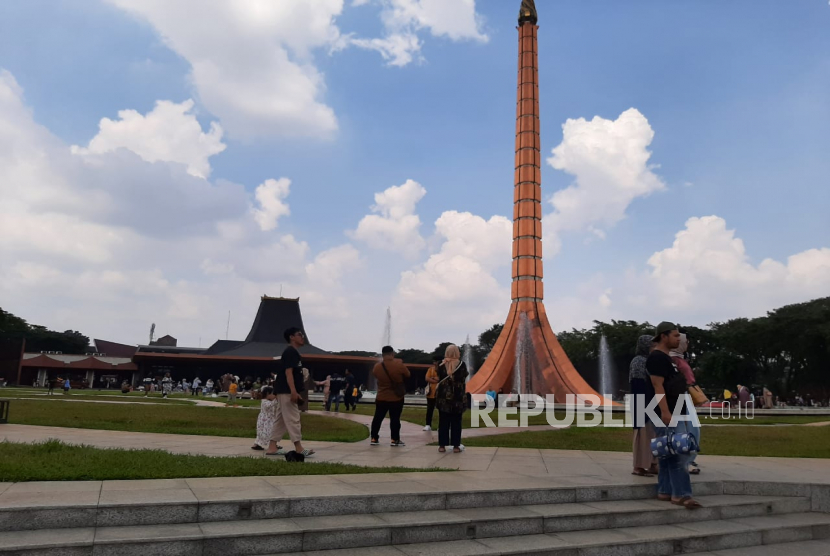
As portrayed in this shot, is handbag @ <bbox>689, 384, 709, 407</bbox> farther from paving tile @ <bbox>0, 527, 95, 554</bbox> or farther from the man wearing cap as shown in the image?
paving tile @ <bbox>0, 527, 95, 554</bbox>

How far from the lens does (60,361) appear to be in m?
41.1

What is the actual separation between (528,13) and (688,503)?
31119 millimetres

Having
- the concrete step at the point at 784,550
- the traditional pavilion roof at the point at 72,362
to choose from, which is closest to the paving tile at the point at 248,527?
the concrete step at the point at 784,550

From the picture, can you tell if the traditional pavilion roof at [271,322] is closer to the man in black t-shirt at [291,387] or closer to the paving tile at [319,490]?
the man in black t-shirt at [291,387]

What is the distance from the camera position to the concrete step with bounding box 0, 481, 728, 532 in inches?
132

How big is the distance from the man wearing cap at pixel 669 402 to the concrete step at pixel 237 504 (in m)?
0.40

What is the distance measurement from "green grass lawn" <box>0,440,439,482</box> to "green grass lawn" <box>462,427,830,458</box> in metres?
3.70

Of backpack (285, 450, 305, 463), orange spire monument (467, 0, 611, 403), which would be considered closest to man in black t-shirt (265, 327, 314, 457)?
backpack (285, 450, 305, 463)

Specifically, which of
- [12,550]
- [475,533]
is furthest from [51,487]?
[475,533]

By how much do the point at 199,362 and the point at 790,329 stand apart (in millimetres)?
38298

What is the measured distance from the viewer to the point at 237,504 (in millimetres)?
3686

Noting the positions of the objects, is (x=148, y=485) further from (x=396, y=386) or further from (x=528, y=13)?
(x=528, y=13)

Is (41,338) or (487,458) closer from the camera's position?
(487,458)

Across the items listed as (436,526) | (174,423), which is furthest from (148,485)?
(174,423)
